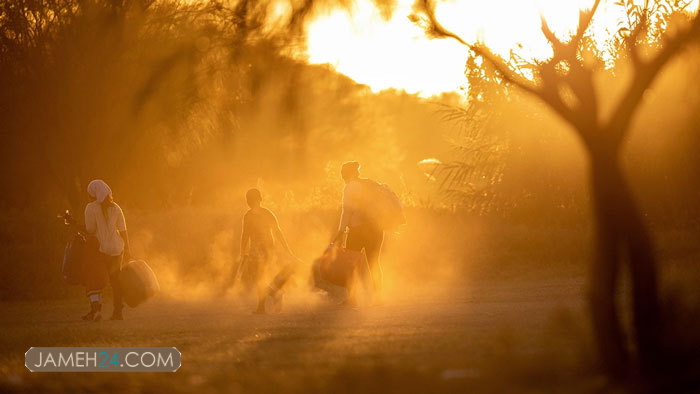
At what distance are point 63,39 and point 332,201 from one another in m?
8.34

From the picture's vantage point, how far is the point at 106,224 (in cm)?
1747

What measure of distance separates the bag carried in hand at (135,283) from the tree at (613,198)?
28.4 feet

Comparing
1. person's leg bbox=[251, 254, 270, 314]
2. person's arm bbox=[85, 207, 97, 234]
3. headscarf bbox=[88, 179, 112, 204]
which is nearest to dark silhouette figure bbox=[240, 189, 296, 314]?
person's leg bbox=[251, 254, 270, 314]

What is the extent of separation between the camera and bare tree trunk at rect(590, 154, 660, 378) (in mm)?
8320

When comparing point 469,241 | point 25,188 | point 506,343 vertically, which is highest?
point 25,188

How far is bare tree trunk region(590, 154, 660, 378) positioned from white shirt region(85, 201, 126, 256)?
9.70 meters

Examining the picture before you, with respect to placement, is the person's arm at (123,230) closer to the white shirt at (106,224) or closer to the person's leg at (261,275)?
the white shirt at (106,224)

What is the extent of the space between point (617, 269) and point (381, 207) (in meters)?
8.63

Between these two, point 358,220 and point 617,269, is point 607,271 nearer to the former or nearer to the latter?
point 617,269

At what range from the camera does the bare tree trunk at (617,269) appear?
832 cm

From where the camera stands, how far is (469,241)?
25406mm

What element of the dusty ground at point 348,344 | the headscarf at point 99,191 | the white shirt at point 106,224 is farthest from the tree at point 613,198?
the white shirt at point 106,224

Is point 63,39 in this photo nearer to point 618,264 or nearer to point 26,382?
point 26,382

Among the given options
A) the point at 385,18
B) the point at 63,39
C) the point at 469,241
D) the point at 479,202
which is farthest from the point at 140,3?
the point at 385,18
